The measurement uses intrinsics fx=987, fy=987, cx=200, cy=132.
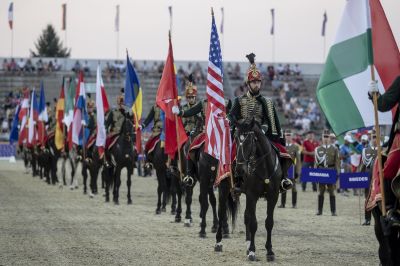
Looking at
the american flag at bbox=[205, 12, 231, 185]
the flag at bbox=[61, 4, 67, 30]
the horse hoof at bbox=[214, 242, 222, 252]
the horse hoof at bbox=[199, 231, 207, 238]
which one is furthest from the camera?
the flag at bbox=[61, 4, 67, 30]

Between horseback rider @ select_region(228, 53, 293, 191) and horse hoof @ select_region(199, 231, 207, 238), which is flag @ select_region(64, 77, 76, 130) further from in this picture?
horseback rider @ select_region(228, 53, 293, 191)

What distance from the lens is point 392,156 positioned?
11.5 meters

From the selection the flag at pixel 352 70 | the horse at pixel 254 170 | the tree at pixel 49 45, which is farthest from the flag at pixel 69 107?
the tree at pixel 49 45

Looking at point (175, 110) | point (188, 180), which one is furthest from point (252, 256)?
point (175, 110)

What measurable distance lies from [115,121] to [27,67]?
49.5 metres

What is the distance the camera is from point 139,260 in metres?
15.1

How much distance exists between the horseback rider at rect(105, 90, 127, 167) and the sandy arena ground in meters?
1.91

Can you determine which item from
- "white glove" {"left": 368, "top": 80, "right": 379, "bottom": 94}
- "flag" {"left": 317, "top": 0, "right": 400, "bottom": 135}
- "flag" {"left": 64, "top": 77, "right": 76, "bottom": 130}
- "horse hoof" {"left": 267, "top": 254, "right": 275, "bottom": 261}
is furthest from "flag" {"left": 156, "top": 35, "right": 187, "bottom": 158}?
"flag" {"left": 64, "top": 77, "right": 76, "bottom": 130}

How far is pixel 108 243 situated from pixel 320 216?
368 inches

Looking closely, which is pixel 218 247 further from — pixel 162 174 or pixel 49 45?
pixel 49 45

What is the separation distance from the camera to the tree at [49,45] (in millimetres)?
125375

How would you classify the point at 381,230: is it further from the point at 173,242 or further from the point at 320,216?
the point at 320,216

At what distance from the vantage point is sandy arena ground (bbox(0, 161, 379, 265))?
15.4 metres

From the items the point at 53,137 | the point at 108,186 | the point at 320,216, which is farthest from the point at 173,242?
the point at 53,137
